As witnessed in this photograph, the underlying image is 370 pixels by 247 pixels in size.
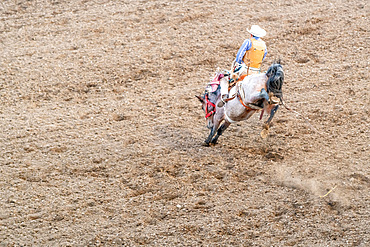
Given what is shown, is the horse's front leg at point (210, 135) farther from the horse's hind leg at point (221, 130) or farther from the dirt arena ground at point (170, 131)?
the dirt arena ground at point (170, 131)

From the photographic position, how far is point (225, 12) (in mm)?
12352

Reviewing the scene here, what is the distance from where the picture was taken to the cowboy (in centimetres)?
722

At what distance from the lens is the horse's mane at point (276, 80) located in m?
6.08

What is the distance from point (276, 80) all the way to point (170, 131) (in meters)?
3.18

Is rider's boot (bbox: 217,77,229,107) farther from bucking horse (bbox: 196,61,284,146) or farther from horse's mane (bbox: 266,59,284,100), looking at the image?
horse's mane (bbox: 266,59,284,100)

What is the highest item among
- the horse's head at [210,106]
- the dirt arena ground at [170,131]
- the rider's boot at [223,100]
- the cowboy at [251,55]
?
the cowboy at [251,55]

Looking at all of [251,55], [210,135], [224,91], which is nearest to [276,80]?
[251,55]

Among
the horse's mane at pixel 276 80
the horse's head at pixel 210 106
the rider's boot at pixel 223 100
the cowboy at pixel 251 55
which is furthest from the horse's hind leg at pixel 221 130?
the horse's mane at pixel 276 80

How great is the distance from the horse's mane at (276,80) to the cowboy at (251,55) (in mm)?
1048

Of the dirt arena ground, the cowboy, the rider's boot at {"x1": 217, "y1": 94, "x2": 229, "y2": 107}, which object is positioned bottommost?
the dirt arena ground

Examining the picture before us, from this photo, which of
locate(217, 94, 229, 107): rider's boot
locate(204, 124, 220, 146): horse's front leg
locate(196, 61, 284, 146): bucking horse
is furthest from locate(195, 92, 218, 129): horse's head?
locate(217, 94, 229, 107): rider's boot

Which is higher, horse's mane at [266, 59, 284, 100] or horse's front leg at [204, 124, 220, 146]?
horse's mane at [266, 59, 284, 100]

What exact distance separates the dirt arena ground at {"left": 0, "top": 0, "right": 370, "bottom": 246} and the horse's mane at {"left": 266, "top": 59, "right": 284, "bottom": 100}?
1.98 metres

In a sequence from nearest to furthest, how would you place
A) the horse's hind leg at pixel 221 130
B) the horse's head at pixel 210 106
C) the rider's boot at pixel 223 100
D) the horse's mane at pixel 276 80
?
the horse's mane at pixel 276 80
the rider's boot at pixel 223 100
the horse's hind leg at pixel 221 130
the horse's head at pixel 210 106
